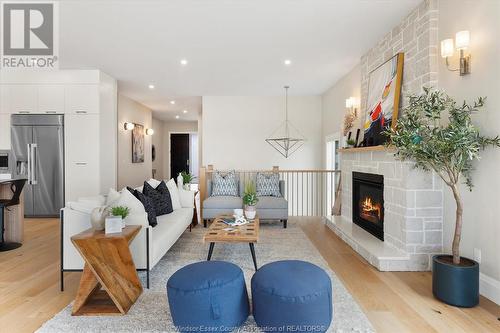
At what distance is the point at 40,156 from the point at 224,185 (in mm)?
3462

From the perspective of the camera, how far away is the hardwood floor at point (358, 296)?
2117 mm

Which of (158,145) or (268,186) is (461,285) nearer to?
(268,186)

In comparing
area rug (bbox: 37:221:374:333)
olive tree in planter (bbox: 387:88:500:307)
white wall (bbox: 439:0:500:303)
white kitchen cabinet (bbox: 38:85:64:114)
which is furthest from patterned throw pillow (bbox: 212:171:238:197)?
white wall (bbox: 439:0:500:303)

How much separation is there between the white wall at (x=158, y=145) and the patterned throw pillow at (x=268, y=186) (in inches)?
210

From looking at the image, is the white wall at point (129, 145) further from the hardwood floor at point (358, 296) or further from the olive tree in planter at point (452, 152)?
the olive tree in planter at point (452, 152)

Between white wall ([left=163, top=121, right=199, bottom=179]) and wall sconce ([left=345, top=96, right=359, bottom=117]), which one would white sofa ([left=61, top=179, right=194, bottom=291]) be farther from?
white wall ([left=163, top=121, right=199, bottom=179])

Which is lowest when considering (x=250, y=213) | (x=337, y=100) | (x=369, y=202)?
(x=250, y=213)

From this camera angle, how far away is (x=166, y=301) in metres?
2.45

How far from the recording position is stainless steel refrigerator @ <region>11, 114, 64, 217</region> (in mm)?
5434

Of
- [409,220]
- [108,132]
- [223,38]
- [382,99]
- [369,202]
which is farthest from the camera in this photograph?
[108,132]

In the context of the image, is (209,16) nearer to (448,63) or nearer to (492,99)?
(448,63)

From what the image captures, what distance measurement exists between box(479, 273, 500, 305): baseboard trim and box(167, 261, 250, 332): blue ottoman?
207 cm

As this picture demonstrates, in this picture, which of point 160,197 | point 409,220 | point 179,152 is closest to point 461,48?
point 409,220

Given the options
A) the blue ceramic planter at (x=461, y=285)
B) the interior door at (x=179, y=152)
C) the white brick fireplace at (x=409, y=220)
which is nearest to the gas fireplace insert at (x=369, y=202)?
the white brick fireplace at (x=409, y=220)
